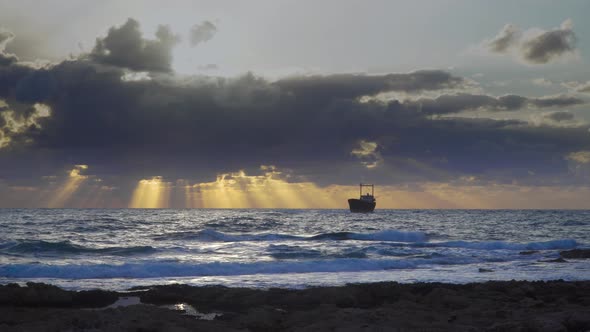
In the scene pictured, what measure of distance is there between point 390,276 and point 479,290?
620cm

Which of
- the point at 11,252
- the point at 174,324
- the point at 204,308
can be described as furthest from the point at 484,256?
the point at 11,252

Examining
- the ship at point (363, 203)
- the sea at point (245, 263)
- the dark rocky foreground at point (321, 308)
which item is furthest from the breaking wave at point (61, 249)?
the ship at point (363, 203)

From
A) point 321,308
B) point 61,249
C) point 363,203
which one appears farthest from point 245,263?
point 363,203

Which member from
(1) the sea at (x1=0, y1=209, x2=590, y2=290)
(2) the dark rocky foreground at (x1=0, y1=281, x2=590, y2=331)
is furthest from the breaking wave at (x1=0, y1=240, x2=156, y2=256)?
(2) the dark rocky foreground at (x1=0, y1=281, x2=590, y2=331)

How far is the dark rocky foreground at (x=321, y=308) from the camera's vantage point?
10414mm

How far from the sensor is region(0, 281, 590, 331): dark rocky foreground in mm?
10414

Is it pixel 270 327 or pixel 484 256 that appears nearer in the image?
pixel 270 327

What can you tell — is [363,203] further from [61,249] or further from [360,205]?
[61,249]

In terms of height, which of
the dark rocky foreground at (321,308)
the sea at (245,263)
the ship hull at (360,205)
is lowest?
the sea at (245,263)

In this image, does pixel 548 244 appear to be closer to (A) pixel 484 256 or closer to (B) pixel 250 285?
(A) pixel 484 256

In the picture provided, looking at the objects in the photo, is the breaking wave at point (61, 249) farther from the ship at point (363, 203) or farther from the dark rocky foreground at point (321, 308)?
the ship at point (363, 203)

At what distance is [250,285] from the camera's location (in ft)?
59.1

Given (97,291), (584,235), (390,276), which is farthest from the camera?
(584,235)

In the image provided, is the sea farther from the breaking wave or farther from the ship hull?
the ship hull
